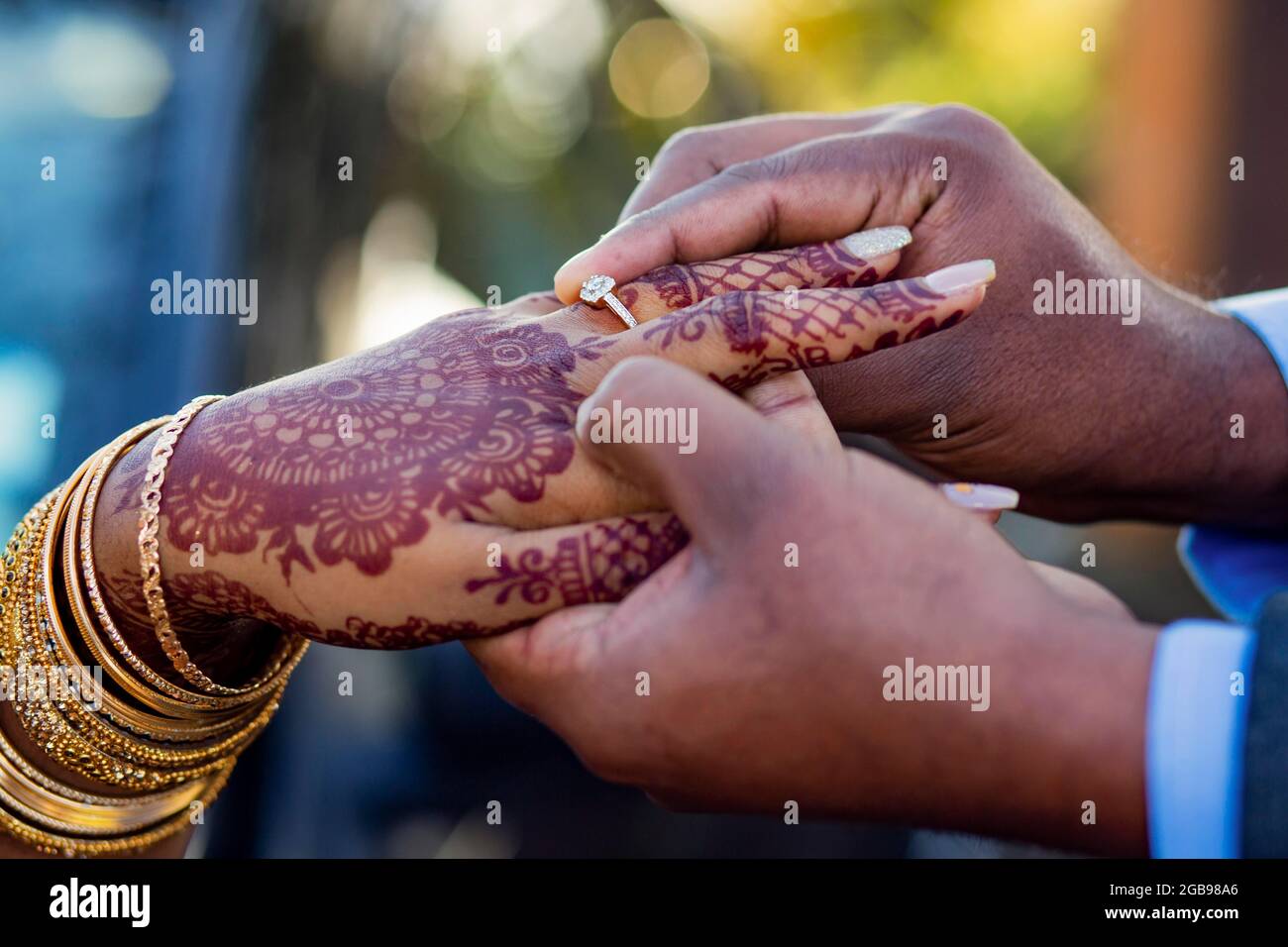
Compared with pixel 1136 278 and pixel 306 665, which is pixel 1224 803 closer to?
pixel 1136 278

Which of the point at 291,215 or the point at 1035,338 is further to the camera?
the point at 291,215

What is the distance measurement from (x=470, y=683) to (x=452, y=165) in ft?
7.68

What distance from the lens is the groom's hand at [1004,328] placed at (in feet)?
6.26

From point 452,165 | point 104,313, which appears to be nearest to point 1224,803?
point 104,313

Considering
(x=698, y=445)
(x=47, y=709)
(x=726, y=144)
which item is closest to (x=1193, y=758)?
(x=698, y=445)

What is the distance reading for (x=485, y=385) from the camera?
1.61 m

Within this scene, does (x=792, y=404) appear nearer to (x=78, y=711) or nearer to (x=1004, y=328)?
(x=1004, y=328)

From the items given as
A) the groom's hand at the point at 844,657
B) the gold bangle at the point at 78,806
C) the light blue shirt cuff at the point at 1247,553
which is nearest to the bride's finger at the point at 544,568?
the groom's hand at the point at 844,657

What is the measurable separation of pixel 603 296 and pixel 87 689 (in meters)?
1.06

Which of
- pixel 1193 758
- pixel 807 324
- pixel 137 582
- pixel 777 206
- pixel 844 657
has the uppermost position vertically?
pixel 777 206

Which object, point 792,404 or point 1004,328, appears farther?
point 1004,328

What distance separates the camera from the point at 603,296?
69.1 inches
